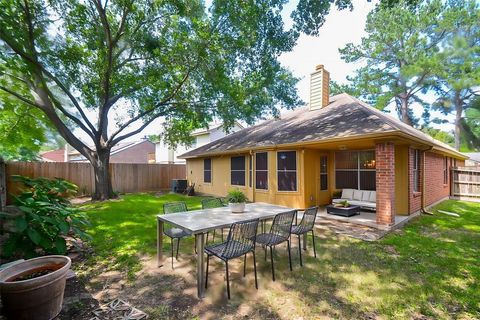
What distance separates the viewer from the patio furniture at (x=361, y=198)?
7.91m

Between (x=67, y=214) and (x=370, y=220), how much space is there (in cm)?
752

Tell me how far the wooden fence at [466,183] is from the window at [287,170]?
1041 cm

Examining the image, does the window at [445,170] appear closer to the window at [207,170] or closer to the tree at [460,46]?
the tree at [460,46]

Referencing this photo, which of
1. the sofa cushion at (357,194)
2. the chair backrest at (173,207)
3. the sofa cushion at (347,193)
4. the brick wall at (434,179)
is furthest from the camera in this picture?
the brick wall at (434,179)

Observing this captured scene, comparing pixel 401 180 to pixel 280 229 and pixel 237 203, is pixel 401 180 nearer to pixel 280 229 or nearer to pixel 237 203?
pixel 280 229

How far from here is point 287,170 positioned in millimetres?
8727

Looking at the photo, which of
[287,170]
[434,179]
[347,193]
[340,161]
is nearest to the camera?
[287,170]

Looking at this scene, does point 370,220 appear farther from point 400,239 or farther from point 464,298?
point 464,298

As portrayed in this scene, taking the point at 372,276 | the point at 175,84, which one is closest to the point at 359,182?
the point at 372,276

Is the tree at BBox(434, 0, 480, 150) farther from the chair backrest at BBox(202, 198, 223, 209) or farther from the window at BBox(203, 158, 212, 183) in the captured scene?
the chair backrest at BBox(202, 198, 223, 209)

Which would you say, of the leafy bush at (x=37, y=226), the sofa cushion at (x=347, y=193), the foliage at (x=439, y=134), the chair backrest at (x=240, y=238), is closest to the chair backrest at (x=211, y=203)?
the chair backrest at (x=240, y=238)

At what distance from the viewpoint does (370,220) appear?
22.7 feet

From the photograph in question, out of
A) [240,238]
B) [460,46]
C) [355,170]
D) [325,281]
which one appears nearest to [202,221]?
[240,238]

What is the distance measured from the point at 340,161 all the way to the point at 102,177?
11467 millimetres
